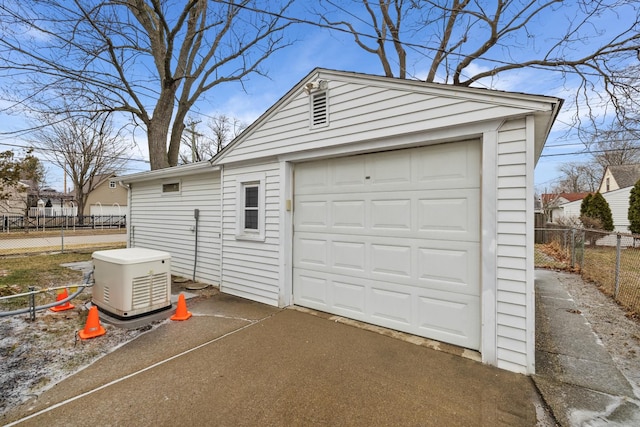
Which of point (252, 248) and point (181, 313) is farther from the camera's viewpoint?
point (252, 248)

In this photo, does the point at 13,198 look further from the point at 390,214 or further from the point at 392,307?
the point at 392,307

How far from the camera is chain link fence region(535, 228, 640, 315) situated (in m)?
5.12

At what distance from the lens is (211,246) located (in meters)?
6.21

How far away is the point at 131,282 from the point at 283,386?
258 centimetres

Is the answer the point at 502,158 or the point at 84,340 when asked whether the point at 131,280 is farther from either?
the point at 502,158

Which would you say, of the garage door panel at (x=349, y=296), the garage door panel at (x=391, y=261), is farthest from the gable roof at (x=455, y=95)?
the garage door panel at (x=349, y=296)

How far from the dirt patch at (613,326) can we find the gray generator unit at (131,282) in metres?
5.27

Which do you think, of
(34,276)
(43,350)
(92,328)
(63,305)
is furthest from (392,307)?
(34,276)

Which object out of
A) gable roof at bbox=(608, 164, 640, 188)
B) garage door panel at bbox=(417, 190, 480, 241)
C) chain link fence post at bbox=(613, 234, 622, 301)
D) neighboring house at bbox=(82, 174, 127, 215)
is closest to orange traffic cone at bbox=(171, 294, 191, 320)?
garage door panel at bbox=(417, 190, 480, 241)

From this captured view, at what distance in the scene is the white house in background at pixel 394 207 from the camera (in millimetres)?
2889

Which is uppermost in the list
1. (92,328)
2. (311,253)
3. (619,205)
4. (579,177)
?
(579,177)

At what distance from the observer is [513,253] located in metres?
2.85

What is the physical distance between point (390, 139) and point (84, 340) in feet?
14.7

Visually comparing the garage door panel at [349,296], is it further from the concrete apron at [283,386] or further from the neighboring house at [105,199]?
the neighboring house at [105,199]
